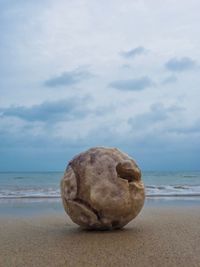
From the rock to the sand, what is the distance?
0.24m

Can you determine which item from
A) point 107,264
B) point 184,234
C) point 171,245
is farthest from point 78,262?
point 184,234

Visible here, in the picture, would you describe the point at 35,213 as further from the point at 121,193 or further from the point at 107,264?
the point at 107,264

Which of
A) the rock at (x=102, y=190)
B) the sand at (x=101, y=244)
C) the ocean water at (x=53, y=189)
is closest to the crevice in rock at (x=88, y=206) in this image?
the rock at (x=102, y=190)

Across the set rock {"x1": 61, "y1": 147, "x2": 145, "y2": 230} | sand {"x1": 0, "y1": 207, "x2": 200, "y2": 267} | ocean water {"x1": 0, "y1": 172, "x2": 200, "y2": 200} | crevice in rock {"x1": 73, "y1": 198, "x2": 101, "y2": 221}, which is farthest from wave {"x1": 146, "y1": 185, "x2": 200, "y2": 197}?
crevice in rock {"x1": 73, "y1": 198, "x2": 101, "y2": 221}

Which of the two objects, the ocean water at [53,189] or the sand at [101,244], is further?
the ocean water at [53,189]

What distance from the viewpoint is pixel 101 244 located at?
17.1 ft

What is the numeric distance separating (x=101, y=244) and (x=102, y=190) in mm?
892

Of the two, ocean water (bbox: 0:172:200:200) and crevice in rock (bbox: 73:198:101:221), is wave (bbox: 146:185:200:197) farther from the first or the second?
crevice in rock (bbox: 73:198:101:221)

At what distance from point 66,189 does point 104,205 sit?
689mm

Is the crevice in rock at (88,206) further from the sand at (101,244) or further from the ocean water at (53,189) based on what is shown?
the ocean water at (53,189)

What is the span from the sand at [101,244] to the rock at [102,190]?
9.5 inches

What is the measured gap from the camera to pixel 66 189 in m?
6.21

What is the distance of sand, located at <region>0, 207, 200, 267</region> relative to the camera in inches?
170

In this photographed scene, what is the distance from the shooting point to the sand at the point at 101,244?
4.32 metres
